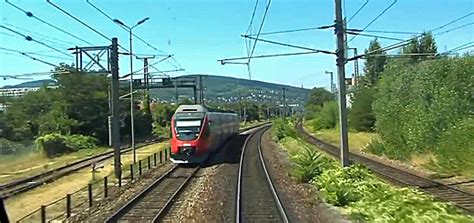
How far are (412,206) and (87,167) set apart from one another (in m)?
25.5

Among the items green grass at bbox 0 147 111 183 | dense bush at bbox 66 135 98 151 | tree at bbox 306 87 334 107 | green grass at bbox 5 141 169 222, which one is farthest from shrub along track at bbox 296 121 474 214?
tree at bbox 306 87 334 107

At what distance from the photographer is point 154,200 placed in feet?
67.6

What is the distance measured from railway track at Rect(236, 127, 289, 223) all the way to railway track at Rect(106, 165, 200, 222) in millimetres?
2276

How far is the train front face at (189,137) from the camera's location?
33.6 m

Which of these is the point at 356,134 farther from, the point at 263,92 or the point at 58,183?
the point at 263,92

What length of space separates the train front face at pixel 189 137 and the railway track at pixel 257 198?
330cm

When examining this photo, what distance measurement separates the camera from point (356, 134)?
56469 mm

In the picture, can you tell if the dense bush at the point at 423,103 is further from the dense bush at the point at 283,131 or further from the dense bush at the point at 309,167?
the dense bush at the point at 283,131

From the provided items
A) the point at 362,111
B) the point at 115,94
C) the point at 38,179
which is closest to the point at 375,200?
the point at 115,94

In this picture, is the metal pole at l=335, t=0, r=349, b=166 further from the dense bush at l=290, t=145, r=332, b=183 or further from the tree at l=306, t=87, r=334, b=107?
the tree at l=306, t=87, r=334, b=107

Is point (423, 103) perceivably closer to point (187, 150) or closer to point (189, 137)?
point (189, 137)

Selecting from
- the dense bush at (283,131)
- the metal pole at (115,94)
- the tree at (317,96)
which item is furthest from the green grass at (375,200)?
the tree at (317,96)

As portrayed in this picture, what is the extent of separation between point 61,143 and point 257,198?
120 ft

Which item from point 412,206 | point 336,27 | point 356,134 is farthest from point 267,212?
point 356,134
